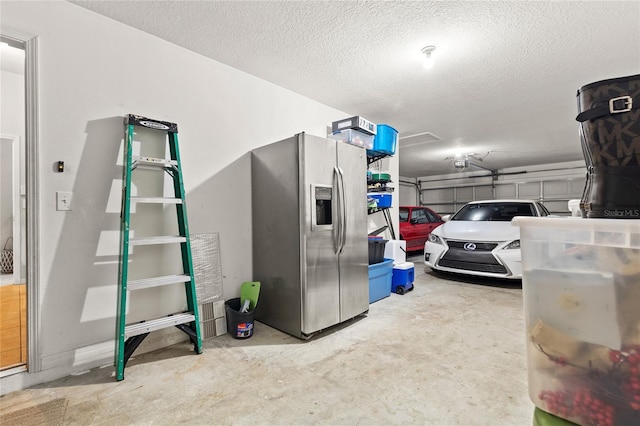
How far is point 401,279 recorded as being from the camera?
387cm

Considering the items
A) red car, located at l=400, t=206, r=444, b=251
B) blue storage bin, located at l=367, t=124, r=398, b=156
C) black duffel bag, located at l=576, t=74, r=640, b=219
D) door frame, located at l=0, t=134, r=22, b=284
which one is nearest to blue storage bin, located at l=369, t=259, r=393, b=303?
blue storage bin, located at l=367, t=124, r=398, b=156

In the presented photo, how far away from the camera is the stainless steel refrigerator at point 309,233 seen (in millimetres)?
2508

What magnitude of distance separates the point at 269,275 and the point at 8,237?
469cm

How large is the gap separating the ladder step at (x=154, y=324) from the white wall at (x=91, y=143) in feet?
0.87

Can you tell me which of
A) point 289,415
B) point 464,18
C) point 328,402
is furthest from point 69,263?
point 464,18

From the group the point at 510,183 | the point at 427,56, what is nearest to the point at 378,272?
the point at 427,56

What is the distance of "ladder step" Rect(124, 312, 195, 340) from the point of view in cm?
198

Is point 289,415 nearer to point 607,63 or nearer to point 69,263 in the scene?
point 69,263

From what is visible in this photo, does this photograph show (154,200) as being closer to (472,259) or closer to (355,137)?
(355,137)

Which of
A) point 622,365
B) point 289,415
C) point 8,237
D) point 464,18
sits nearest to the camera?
point 622,365

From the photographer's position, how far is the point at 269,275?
2.81 metres

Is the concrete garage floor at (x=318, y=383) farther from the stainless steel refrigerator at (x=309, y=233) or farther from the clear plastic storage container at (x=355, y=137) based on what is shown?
the clear plastic storage container at (x=355, y=137)

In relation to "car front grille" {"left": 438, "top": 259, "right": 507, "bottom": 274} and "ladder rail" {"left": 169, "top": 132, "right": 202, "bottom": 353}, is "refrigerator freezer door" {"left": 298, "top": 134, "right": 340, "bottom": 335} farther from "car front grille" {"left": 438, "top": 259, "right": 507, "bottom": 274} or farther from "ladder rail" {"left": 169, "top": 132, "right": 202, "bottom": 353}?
"car front grille" {"left": 438, "top": 259, "right": 507, "bottom": 274}

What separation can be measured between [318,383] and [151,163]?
77.5 inches
